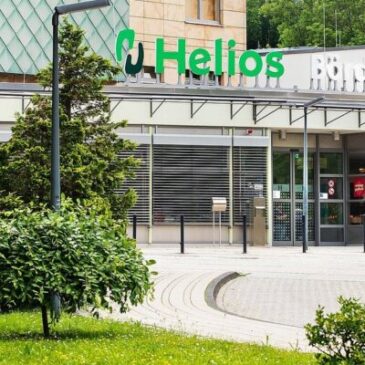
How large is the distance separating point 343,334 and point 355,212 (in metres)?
36.1

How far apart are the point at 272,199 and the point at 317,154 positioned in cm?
339

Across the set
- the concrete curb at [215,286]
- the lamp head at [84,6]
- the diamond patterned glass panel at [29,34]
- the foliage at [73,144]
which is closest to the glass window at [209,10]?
the diamond patterned glass panel at [29,34]

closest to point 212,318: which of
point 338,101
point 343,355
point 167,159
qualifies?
point 343,355

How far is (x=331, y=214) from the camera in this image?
43281mm

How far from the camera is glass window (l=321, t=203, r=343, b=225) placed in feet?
141

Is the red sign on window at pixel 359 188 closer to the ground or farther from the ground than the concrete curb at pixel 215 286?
farther from the ground

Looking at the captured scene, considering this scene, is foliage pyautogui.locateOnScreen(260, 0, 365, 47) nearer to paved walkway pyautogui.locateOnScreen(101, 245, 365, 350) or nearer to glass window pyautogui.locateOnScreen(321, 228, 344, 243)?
glass window pyautogui.locateOnScreen(321, 228, 344, 243)

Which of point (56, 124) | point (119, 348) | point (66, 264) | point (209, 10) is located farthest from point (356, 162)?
point (119, 348)

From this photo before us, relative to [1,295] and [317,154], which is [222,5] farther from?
[1,295]

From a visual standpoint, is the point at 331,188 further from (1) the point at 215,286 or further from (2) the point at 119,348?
(2) the point at 119,348

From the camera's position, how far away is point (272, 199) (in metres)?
41.0

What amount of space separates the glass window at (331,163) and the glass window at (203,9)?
12245mm

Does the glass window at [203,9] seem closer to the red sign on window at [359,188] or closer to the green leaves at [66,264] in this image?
the red sign on window at [359,188]

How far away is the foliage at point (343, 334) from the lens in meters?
7.96
